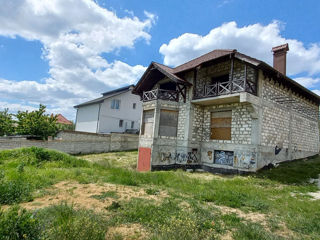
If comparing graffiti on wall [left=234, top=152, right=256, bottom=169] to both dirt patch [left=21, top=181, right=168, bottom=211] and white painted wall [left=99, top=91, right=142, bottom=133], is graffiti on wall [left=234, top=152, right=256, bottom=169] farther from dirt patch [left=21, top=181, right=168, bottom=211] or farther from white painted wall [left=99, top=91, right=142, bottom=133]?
white painted wall [left=99, top=91, right=142, bottom=133]

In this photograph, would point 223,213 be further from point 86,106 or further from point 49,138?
point 86,106

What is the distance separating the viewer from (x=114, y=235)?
3494 mm

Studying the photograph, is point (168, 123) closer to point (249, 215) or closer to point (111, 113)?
point (249, 215)

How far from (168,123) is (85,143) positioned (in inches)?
423

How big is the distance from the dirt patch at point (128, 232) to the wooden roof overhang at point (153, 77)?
37.0 ft

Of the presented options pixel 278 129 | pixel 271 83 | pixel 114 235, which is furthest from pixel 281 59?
pixel 114 235

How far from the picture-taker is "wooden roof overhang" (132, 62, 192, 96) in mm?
14234

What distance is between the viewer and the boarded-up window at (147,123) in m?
14.6

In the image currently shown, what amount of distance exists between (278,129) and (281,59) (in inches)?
247

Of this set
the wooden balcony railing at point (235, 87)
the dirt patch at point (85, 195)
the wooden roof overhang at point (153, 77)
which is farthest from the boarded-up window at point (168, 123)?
the dirt patch at point (85, 195)

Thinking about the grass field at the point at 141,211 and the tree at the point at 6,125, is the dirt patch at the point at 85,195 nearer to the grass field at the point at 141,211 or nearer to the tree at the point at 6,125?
the grass field at the point at 141,211

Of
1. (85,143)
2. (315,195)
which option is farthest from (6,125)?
(315,195)

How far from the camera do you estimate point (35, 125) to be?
62.2 feet

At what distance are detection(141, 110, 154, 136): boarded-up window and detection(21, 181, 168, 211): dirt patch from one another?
25.8 feet
